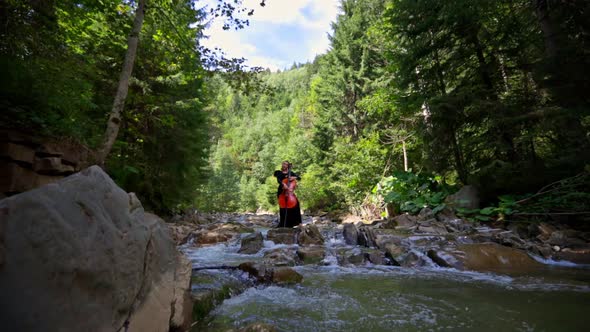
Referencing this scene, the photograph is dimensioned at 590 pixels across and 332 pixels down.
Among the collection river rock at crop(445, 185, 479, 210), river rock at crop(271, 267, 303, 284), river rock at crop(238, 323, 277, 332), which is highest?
river rock at crop(445, 185, 479, 210)

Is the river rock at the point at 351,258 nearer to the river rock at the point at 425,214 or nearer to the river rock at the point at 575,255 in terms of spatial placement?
the river rock at the point at 575,255

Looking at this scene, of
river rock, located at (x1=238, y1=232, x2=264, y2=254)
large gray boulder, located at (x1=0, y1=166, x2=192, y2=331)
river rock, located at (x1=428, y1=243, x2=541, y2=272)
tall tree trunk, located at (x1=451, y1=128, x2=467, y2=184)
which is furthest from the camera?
tall tree trunk, located at (x1=451, y1=128, x2=467, y2=184)

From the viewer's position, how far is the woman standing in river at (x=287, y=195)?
9102 mm

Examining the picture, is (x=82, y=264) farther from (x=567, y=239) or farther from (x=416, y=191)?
(x=416, y=191)

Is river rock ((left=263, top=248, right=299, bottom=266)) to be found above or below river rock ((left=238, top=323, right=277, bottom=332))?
below

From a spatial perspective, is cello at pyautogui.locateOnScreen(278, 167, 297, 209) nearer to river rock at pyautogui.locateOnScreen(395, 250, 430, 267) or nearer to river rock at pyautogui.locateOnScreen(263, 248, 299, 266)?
river rock at pyautogui.locateOnScreen(263, 248, 299, 266)

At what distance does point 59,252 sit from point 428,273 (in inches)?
186

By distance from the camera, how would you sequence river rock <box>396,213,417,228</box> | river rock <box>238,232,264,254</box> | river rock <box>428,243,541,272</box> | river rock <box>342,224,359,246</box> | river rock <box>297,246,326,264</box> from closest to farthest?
river rock <box>428,243,541,272</box>
river rock <box>297,246,326,264</box>
river rock <box>238,232,264,254</box>
river rock <box>342,224,359,246</box>
river rock <box>396,213,417,228</box>

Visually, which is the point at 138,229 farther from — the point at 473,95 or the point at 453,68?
the point at 453,68

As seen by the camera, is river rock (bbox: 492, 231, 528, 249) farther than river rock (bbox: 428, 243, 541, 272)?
Yes

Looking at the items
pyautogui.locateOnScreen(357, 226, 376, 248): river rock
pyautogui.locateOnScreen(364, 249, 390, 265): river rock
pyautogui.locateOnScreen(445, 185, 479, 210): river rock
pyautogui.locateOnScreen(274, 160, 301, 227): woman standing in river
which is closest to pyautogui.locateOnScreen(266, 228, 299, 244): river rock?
pyautogui.locateOnScreen(274, 160, 301, 227): woman standing in river

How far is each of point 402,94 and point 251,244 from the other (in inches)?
339

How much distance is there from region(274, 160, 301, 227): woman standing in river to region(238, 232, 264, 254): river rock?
80.3 inches

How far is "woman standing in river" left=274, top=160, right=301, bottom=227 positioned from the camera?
9.10 metres
